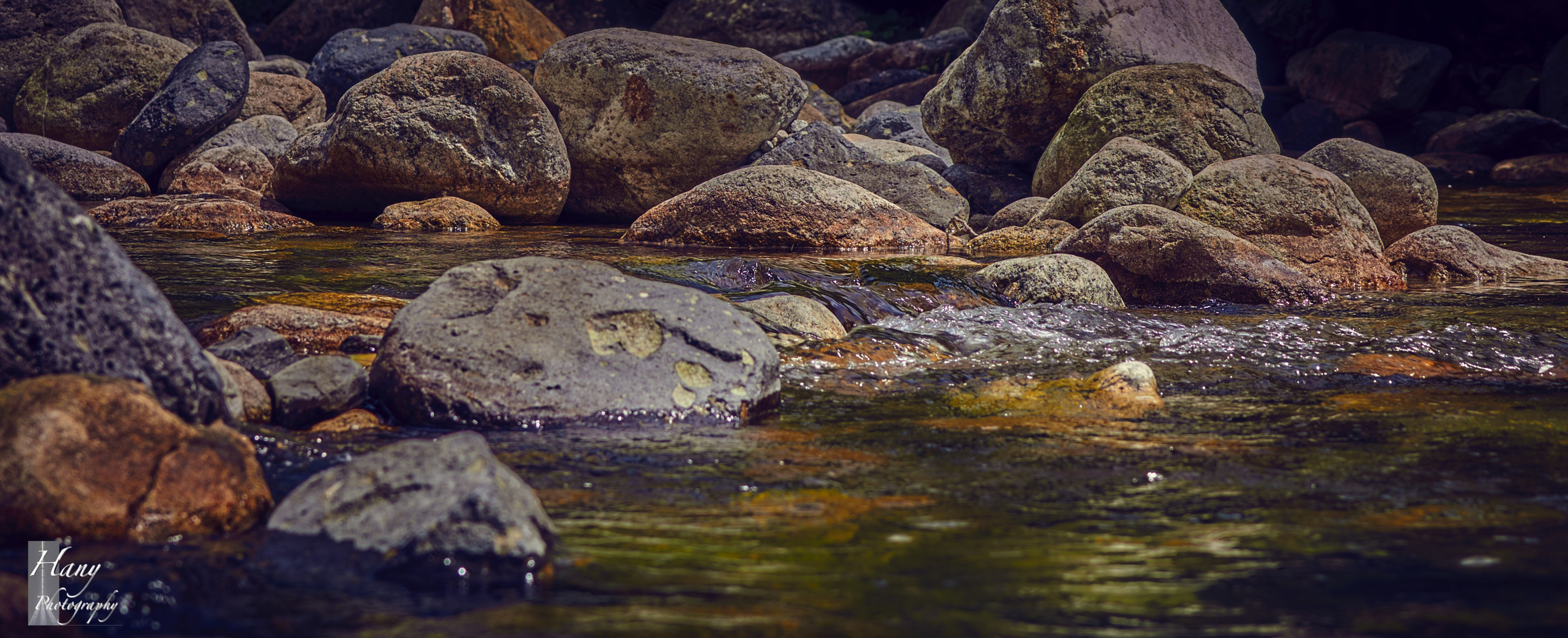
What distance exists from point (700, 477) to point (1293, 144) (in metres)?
23.4

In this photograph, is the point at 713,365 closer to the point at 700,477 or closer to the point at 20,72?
the point at 700,477

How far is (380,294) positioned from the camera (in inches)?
236

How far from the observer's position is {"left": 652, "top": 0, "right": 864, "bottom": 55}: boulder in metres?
25.2

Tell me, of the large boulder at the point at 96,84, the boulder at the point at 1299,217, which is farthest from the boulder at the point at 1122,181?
the large boulder at the point at 96,84

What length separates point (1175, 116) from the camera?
32.3ft

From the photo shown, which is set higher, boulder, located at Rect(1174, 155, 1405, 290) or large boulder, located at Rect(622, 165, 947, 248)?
boulder, located at Rect(1174, 155, 1405, 290)

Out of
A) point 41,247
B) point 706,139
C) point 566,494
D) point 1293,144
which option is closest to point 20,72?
point 706,139

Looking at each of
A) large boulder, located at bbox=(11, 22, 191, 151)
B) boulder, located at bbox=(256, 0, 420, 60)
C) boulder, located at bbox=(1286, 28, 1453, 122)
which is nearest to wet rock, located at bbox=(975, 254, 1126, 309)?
large boulder, located at bbox=(11, 22, 191, 151)

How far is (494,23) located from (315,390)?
1518 cm

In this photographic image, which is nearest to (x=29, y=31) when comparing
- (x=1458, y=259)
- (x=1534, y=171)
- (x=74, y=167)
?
(x=74, y=167)

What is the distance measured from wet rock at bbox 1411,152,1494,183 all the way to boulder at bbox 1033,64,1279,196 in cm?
1272

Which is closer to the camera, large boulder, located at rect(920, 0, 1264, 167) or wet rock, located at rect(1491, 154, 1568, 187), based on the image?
large boulder, located at rect(920, 0, 1264, 167)

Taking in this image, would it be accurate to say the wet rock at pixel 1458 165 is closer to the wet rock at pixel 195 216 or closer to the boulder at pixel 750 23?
the boulder at pixel 750 23

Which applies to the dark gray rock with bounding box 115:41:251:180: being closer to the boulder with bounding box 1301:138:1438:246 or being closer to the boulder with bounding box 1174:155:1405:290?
the boulder with bounding box 1174:155:1405:290
